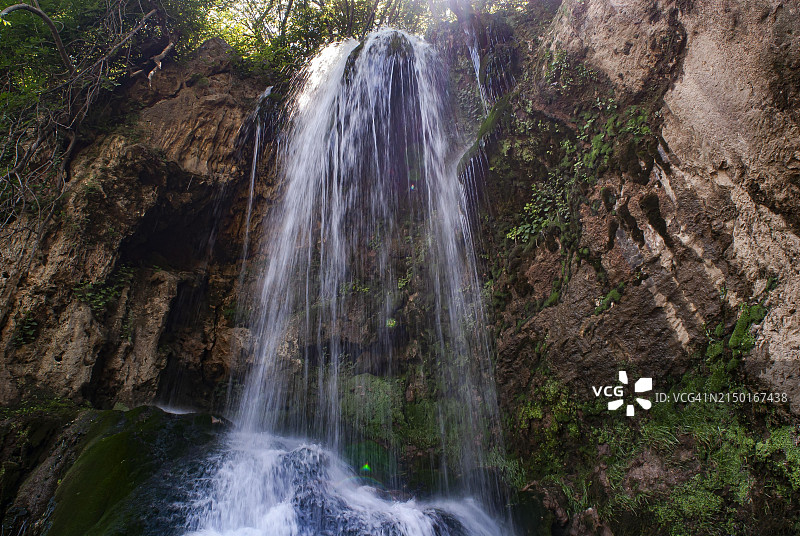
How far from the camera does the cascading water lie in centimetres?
560

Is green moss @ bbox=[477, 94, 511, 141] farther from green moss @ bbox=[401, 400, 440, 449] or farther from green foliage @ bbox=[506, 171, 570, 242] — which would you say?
green moss @ bbox=[401, 400, 440, 449]

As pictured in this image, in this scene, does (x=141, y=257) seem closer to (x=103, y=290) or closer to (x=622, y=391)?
(x=103, y=290)

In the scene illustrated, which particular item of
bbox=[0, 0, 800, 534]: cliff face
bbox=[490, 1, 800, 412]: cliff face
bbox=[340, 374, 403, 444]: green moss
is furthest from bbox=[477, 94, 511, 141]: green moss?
bbox=[340, 374, 403, 444]: green moss

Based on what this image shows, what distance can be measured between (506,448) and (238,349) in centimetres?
507

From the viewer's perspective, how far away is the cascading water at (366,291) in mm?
5602

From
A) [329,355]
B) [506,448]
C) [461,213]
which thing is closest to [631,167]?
→ [461,213]

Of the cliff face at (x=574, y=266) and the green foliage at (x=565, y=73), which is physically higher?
the green foliage at (x=565, y=73)

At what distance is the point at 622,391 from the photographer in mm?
4031

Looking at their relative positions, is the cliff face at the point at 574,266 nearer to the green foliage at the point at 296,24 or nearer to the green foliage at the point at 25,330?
the green foliage at the point at 25,330

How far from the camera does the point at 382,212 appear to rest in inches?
307

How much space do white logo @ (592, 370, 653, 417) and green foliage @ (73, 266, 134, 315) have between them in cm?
697

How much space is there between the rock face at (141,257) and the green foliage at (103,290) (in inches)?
0.6

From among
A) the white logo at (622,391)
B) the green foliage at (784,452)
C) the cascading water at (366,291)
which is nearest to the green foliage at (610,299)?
the white logo at (622,391)
